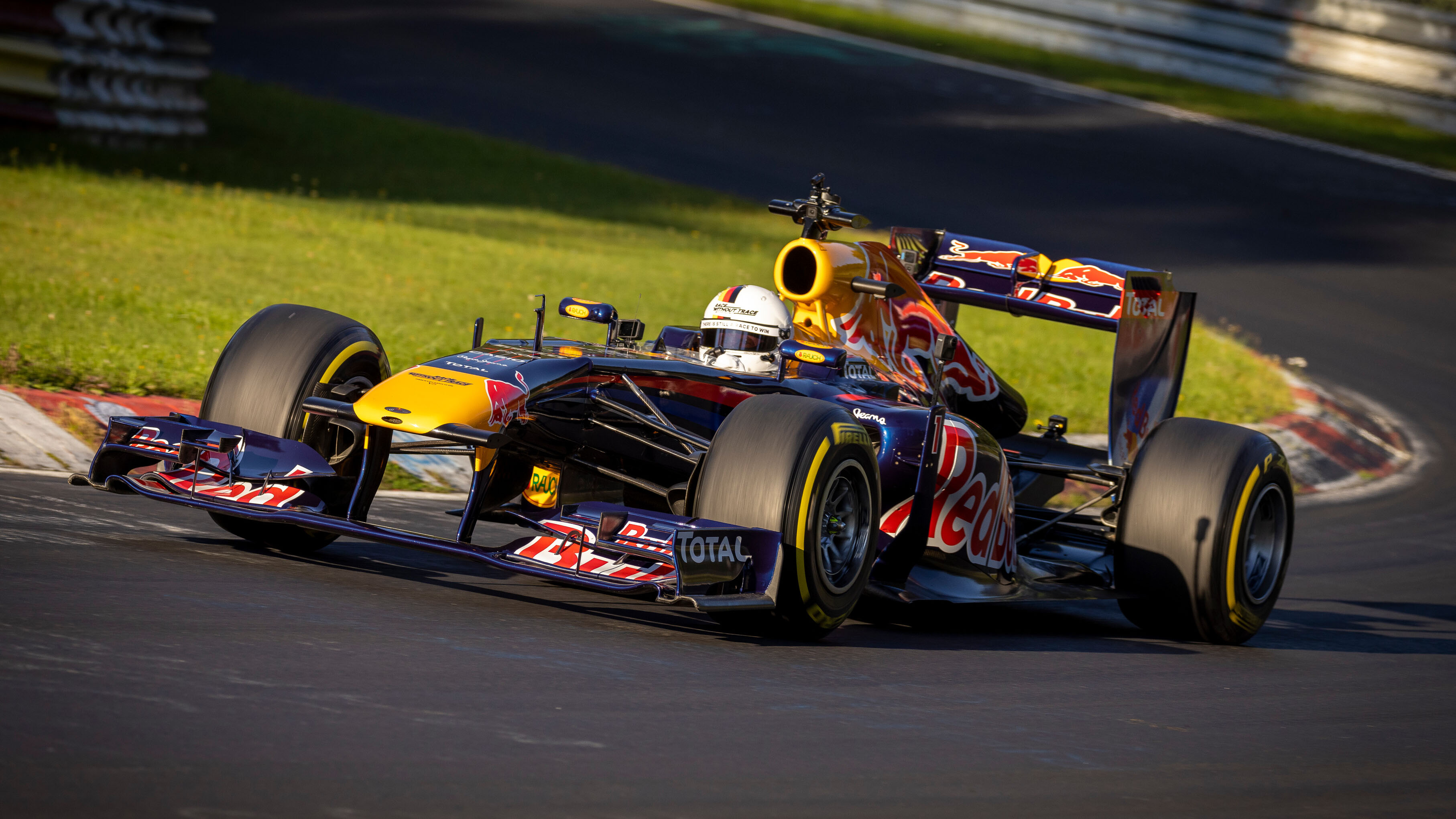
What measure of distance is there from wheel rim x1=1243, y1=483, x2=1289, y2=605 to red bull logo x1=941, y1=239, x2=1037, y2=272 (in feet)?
5.55

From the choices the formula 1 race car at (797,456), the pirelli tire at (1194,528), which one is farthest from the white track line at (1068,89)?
the pirelli tire at (1194,528)

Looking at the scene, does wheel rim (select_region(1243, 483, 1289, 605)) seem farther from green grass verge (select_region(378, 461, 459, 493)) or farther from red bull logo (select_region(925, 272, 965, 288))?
green grass verge (select_region(378, 461, 459, 493))

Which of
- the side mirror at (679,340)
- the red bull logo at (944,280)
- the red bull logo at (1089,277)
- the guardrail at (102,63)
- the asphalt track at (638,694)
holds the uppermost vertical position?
the guardrail at (102,63)

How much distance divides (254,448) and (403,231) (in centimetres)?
1042

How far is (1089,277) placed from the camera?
8.23 meters

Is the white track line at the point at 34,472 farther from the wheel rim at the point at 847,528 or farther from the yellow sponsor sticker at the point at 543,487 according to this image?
the wheel rim at the point at 847,528

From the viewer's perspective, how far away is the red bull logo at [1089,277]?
321 inches

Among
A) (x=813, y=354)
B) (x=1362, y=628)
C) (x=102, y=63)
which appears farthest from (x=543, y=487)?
(x=102, y=63)

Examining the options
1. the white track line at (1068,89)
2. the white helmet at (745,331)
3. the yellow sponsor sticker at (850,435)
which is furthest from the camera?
the white track line at (1068,89)

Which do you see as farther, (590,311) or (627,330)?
(627,330)

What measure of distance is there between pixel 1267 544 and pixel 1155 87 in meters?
20.7

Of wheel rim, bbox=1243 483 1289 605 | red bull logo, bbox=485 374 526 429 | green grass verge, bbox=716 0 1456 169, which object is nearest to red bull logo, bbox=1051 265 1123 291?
wheel rim, bbox=1243 483 1289 605

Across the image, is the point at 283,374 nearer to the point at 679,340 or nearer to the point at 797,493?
the point at 679,340

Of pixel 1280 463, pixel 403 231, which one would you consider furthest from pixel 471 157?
pixel 1280 463
